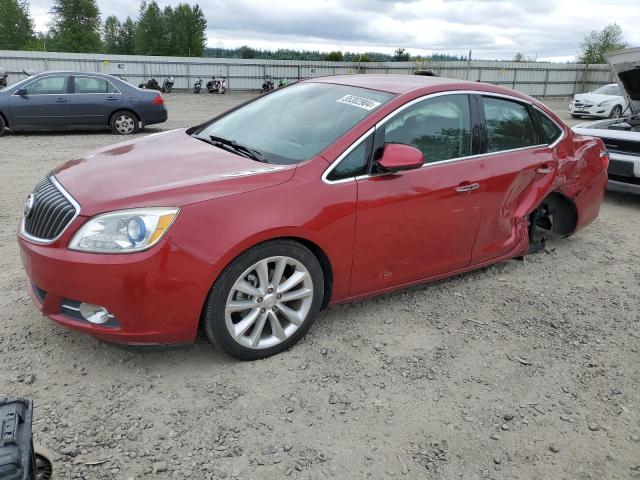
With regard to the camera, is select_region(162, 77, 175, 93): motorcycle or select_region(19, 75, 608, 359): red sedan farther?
select_region(162, 77, 175, 93): motorcycle

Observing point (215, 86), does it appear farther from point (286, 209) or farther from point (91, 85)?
point (286, 209)

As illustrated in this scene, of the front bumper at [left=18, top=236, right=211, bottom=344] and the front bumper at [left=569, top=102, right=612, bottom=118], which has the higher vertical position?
the front bumper at [left=569, top=102, right=612, bottom=118]

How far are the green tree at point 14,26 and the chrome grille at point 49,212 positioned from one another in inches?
3210

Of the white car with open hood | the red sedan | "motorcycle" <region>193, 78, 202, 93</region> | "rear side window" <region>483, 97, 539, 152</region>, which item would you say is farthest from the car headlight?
"motorcycle" <region>193, 78, 202, 93</region>

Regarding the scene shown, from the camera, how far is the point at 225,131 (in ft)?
13.1

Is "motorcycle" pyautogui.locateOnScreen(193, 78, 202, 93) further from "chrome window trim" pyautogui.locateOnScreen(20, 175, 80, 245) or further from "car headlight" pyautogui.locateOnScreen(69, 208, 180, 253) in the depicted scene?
"car headlight" pyautogui.locateOnScreen(69, 208, 180, 253)

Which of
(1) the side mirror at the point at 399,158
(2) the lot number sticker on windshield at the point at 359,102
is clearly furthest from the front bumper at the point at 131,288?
(2) the lot number sticker on windshield at the point at 359,102

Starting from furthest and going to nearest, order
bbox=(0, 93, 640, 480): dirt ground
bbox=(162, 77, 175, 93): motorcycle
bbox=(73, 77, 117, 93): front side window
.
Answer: bbox=(162, 77, 175, 93): motorcycle → bbox=(73, 77, 117, 93): front side window → bbox=(0, 93, 640, 480): dirt ground

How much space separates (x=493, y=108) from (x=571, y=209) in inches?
59.9

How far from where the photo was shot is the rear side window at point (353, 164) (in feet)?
10.7

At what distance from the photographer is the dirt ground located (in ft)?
8.16

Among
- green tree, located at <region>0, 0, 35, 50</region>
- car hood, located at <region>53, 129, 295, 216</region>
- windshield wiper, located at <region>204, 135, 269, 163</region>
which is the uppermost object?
green tree, located at <region>0, 0, 35, 50</region>

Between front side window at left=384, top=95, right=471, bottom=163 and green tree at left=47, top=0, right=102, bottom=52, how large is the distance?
244 ft

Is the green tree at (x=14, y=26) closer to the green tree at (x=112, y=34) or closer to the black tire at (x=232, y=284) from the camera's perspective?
the green tree at (x=112, y=34)
